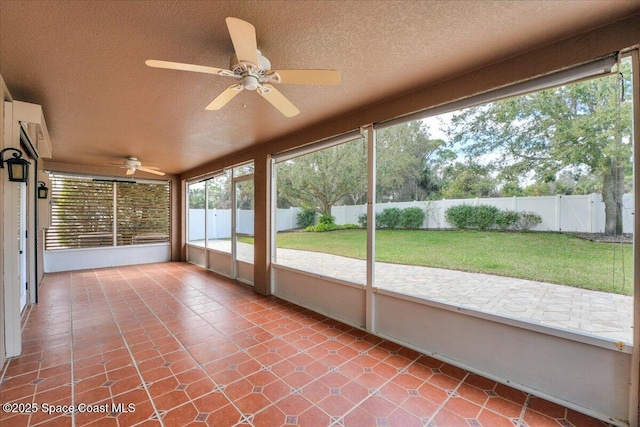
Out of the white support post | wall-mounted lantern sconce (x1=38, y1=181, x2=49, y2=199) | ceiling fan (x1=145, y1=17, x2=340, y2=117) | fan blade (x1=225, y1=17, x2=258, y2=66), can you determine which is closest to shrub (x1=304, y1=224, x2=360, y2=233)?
the white support post

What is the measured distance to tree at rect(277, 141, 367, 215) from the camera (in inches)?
133

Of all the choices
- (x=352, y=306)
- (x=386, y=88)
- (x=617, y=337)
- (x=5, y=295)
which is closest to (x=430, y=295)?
(x=352, y=306)

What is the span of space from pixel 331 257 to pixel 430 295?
146cm

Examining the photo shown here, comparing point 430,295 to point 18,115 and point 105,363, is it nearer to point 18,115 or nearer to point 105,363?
point 105,363

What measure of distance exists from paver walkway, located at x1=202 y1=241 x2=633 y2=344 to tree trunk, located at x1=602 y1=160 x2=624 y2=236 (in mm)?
464

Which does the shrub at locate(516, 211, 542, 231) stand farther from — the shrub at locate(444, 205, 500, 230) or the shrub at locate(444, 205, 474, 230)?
the shrub at locate(444, 205, 474, 230)

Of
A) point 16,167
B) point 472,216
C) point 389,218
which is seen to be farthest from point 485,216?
point 16,167

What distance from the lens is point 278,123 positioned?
11.7 feet

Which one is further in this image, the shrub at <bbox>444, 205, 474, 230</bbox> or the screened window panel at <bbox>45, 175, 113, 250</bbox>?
the screened window panel at <bbox>45, 175, 113, 250</bbox>

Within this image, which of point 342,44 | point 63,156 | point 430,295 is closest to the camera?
point 342,44

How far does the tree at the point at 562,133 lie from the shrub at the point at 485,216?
0.95 ft

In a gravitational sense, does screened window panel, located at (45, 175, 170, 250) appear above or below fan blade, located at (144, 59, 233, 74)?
below

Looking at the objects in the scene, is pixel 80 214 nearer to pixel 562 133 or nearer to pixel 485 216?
pixel 485 216

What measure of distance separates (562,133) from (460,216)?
971mm
